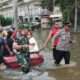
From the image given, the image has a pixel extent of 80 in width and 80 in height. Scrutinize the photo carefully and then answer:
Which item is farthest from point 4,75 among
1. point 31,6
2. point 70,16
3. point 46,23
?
point 31,6

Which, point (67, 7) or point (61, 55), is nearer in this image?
point (61, 55)

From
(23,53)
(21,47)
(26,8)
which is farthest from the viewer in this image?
(26,8)

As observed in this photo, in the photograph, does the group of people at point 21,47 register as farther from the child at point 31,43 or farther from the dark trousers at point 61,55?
the dark trousers at point 61,55

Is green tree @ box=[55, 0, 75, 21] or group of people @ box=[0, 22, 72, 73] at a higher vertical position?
group of people @ box=[0, 22, 72, 73]

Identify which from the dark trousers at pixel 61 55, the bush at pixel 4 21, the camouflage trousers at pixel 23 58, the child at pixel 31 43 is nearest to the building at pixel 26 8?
the bush at pixel 4 21

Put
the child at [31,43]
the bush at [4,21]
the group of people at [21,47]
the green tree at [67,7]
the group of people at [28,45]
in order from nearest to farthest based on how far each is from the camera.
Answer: the group of people at [21,47] < the group of people at [28,45] < the child at [31,43] < the green tree at [67,7] < the bush at [4,21]

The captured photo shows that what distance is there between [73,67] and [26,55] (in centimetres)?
294

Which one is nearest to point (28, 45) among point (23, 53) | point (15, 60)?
point (23, 53)

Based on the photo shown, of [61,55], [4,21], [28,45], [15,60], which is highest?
[28,45]

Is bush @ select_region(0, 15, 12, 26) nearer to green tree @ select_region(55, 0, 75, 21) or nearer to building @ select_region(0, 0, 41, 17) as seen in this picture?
building @ select_region(0, 0, 41, 17)

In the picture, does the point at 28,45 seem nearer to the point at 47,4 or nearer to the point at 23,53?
the point at 23,53

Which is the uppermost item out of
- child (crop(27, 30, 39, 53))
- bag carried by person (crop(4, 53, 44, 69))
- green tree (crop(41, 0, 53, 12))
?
child (crop(27, 30, 39, 53))

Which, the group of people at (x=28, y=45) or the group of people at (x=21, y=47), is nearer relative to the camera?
the group of people at (x=21, y=47)

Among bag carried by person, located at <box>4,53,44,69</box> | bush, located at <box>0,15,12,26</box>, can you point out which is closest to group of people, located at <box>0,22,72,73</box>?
bag carried by person, located at <box>4,53,44,69</box>
